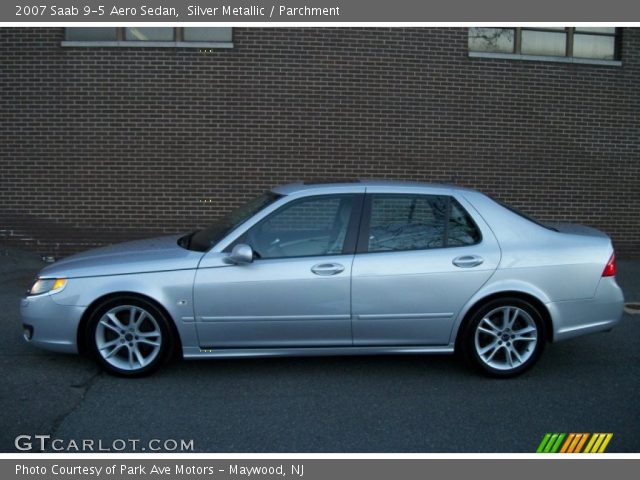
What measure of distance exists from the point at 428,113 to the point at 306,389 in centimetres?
607

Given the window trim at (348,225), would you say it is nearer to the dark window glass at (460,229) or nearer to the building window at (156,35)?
the dark window glass at (460,229)

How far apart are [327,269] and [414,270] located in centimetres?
64

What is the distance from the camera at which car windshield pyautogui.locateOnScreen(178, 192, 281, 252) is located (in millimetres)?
5140

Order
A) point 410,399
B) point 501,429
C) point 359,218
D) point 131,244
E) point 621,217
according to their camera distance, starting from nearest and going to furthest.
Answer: point 501,429, point 410,399, point 359,218, point 131,244, point 621,217

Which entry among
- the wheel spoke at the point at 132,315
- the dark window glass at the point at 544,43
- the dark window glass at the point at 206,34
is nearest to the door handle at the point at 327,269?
the wheel spoke at the point at 132,315

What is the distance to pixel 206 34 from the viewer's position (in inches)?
382

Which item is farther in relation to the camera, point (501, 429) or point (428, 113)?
point (428, 113)

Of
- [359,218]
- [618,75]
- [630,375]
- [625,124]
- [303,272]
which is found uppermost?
[618,75]

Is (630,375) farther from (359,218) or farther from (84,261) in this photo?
(84,261)

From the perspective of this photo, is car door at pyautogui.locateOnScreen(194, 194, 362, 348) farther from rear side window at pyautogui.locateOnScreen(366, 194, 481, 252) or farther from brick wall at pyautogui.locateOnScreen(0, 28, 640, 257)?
brick wall at pyautogui.locateOnScreen(0, 28, 640, 257)

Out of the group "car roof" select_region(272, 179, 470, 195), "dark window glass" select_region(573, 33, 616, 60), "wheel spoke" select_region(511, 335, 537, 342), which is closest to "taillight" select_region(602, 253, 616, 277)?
"wheel spoke" select_region(511, 335, 537, 342)

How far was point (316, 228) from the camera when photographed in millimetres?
5195

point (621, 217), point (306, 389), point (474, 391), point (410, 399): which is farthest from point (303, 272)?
point (621, 217)

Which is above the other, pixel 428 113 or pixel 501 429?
pixel 428 113
